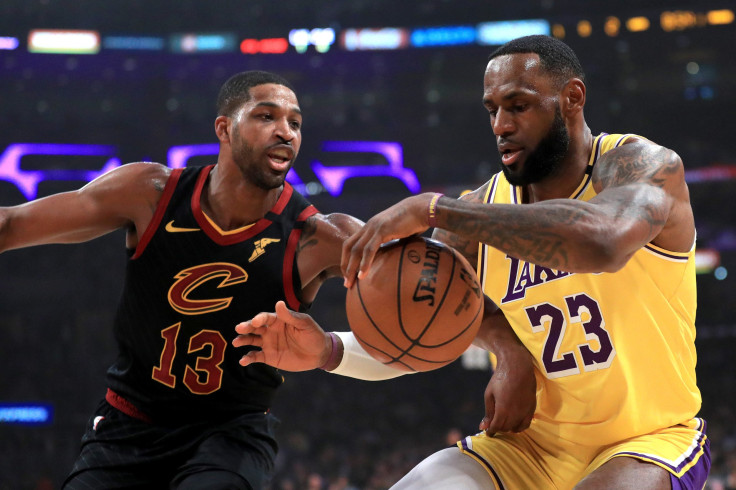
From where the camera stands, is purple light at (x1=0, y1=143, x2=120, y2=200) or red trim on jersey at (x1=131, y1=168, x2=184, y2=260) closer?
red trim on jersey at (x1=131, y1=168, x2=184, y2=260)

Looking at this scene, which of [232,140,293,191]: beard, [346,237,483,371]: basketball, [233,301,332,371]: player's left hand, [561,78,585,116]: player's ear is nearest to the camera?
[346,237,483,371]: basketball

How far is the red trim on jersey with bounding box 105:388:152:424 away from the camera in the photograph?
3209mm

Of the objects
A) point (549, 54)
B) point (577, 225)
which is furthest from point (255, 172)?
point (577, 225)

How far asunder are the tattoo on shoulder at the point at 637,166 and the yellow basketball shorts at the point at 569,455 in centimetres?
95

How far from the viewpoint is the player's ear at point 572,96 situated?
297 cm

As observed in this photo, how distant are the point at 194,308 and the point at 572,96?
6.17 feet

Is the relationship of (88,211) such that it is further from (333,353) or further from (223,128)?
(333,353)

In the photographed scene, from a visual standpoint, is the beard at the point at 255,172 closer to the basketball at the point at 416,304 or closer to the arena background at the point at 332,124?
the basketball at the point at 416,304

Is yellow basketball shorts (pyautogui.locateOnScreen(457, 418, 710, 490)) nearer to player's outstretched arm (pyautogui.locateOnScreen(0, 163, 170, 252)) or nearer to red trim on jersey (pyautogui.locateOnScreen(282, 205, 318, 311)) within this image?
red trim on jersey (pyautogui.locateOnScreen(282, 205, 318, 311))

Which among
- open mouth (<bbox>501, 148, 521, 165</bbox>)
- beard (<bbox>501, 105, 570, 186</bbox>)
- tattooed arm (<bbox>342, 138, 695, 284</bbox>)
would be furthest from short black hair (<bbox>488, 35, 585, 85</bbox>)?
tattooed arm (<bbox>342, 138, 695, 284</bbox>)

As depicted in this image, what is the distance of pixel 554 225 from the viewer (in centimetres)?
229

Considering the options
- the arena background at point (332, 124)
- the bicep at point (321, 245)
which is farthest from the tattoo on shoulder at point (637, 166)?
the arena background at point (332, 124)

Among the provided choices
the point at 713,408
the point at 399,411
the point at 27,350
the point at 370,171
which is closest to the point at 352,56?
the point at 370,171

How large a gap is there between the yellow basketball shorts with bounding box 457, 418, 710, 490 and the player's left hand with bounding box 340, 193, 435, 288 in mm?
1049
